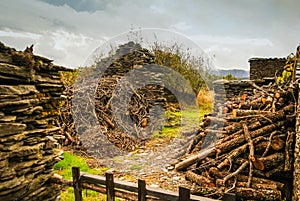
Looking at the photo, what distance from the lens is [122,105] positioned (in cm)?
891

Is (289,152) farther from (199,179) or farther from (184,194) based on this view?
(184,194)

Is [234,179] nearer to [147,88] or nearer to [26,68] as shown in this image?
[26,68]

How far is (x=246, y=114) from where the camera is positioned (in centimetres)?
609

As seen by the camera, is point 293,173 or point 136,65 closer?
point 293,173

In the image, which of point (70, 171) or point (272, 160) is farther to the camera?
point (70, 171)

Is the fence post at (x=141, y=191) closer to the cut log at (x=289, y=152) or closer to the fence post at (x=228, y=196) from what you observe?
the fence post at (x=228, y=196)

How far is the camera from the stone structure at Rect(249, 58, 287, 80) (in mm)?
15844

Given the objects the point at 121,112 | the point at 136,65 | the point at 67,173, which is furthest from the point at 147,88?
the point at 67,173

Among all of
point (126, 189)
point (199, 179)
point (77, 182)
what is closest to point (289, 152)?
point (199, 179)

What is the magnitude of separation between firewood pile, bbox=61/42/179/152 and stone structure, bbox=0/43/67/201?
12.5 ft

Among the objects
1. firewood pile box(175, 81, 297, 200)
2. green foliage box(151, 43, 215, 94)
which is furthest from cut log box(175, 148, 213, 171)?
green foliage box(151, 43, 215, 94)

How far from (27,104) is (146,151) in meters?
4.73

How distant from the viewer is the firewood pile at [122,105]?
770 centimetres

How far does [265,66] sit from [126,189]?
1571 cm
